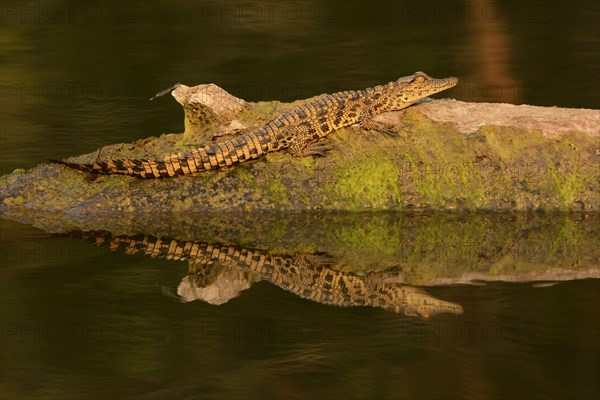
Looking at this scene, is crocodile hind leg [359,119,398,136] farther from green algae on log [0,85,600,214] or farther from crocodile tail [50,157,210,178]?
crocodile tail [50,157,210,178]

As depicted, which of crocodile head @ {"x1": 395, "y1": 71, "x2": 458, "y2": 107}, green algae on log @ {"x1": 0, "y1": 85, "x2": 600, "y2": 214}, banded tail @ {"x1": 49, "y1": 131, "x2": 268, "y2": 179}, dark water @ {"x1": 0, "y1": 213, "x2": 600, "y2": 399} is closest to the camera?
dark water @ {"x1": 0, "y1": 213, "x2": 600, "y2": 399}

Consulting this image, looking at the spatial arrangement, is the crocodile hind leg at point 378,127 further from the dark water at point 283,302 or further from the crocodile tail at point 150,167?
the crocodile tail at point 150,167

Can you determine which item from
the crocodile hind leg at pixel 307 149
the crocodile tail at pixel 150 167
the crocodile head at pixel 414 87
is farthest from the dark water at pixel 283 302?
the crocodile head at pixel 414 87

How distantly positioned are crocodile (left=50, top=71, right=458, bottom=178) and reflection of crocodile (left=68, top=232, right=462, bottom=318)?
2.00ft

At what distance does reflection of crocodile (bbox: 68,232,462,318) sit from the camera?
838 centimetres

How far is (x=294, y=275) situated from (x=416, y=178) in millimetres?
1648

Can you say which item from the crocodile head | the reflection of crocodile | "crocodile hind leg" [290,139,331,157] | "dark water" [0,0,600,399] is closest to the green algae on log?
"crocodile hind leg" [290,139,331,157]

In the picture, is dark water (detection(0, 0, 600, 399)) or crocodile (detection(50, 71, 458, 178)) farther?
crocodile (detection(50, 71, 458, 178))

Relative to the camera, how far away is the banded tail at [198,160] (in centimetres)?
992

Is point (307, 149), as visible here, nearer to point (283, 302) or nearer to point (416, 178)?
point (416, 178)

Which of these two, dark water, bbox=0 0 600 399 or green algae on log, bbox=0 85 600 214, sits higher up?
green algae on log, bbox=0 85 600 214

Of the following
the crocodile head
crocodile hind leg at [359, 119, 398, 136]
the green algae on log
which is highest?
the crocodile head

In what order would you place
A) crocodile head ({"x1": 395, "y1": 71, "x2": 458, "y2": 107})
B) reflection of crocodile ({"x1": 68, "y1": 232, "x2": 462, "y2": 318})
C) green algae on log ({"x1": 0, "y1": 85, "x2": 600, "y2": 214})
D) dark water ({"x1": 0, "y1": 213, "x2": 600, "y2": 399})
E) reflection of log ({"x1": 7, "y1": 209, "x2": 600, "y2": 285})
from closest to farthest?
dark water ({"x1": 0, "y1": 213, "x2": 600, "y2": 399})
reflection of crocodile ({"x1": 68, "y1": 232, "x2": 462, "y2": 318})
reflection of log ({"x1": 7, "y1": 209, "x2": 600, "y2": 285})
green algae on log ({"x1": 0, "y1": 85, "x2": 600, "y2": 214})
crocodile head ({"x1": 395, "y1": 71, "x2": 458, "y2": 107})

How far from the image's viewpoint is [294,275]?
351 inches
